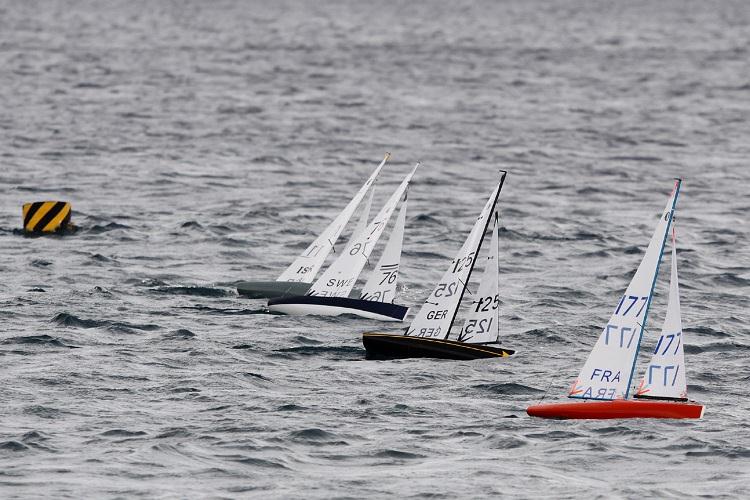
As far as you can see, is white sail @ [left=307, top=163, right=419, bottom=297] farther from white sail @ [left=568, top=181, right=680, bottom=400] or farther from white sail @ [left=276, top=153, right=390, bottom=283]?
white sail @ [left=568, top=181, right=680, bottom=400]

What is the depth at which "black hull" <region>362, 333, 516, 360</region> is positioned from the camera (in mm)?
38438

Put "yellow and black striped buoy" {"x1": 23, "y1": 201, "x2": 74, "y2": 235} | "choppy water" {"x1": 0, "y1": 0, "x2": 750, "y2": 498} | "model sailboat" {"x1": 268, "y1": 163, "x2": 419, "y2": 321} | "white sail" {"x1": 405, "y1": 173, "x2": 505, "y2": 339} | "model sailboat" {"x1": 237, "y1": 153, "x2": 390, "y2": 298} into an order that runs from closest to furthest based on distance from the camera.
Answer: "choppy water" {"x1": 0, "y1": 0, "x2": 750, "y2": 498} → "white sail" {"x1": 405, "y1": 173, "x2": 505, "y2": 339} → "model sailboat" {"x1": 268, "y1": 163, "x2": 419, "y2": 321} → "model sailboat" {"x1": 237, "y1": 153, "x2": 390, "y2": 298} → "yellow and black striped buoy" {"x1": 23, "y1": 201, "x2": 74, "y2": 235}

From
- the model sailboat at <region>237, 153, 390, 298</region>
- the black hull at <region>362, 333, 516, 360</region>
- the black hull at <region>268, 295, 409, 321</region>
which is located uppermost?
the model sailboat at <region>237, 153, 390, 298</region>

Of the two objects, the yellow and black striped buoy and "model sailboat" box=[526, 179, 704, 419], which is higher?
the yellow and black striped buoy

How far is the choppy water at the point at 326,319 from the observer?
30.2m

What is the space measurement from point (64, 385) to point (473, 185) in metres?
41.3

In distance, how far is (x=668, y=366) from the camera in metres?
33.1

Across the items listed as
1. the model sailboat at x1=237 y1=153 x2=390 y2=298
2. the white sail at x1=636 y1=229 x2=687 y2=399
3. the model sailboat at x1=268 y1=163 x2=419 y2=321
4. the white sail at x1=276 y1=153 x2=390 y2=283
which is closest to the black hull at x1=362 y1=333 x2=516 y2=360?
the model sailboat at x1=268 y1=163 x2=419 y2=321

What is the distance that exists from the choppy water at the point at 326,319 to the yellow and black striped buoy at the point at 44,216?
3.12 ft

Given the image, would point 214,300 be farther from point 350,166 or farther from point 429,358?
point 350,166

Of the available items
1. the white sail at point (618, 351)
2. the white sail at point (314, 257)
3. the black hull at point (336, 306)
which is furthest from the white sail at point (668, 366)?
the white sail at point (314, 257)

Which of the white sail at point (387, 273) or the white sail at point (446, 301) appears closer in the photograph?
the white sail at point (446, 301)

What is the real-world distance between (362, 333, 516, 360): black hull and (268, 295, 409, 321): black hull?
475cm

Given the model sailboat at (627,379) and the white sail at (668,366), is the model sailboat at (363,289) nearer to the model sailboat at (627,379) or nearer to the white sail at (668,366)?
the model sailboat at (627,379)
